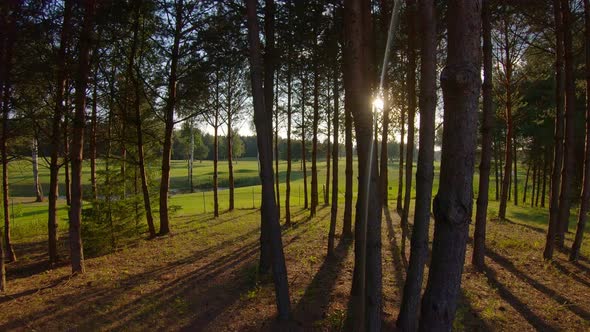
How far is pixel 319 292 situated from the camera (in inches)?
261

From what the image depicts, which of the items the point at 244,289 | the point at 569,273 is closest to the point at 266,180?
the point at 244,289

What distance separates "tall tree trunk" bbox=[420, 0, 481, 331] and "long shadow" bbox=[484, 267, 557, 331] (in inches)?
152

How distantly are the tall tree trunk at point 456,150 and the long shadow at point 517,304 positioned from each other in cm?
387

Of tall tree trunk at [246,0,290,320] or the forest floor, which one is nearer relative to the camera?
tall tree trunk at [246,0,290,320]

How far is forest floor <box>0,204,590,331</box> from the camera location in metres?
5.46

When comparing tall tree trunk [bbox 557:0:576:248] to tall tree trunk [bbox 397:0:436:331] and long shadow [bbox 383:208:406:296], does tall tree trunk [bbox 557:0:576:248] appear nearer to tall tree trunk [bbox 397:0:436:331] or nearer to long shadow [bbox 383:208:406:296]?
long shadow [bbox 383:208:406:296]

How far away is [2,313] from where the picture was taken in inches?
233

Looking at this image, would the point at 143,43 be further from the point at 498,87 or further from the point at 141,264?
the point at 498,87

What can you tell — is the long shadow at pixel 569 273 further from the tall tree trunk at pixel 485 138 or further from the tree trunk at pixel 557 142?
the tall tree trunk at pixel 485 138

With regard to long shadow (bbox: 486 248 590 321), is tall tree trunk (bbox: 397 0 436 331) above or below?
above

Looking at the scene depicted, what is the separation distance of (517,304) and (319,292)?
3.54m

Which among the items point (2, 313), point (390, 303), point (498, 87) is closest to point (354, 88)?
point (390, 303)

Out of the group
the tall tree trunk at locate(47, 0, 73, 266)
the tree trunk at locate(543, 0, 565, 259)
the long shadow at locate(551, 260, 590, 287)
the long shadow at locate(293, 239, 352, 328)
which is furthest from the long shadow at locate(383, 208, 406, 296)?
the tall tree trunk at locate(47, 0, 73, 266)

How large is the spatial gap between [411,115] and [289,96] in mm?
6821
